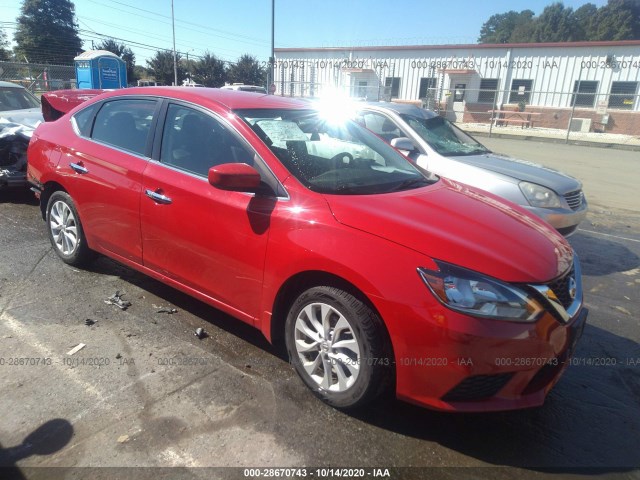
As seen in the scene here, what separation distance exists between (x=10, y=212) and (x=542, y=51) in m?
31.7

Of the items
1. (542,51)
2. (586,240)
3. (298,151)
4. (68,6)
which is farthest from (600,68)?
(68,6)

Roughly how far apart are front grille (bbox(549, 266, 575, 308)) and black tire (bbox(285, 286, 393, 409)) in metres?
0.90

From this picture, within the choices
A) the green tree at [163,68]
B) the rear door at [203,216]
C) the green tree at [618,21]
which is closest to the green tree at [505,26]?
the green tree at [618,21]

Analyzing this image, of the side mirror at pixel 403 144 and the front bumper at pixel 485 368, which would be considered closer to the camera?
the front bumper at pixel 485 368

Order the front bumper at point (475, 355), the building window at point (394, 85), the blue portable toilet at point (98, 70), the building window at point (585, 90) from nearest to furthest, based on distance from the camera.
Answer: the front bumper at point (475, 355) < the blue portable toilet at point (98, 70) < the building window at point (585, 90) < the building window at point (394, 85)

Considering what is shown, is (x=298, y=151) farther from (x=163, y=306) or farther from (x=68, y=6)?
(x=68, y=6)

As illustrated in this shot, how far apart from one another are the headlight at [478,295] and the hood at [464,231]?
0.17 feet

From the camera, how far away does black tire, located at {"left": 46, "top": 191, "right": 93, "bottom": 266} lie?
4133mm

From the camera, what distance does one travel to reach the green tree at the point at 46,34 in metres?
61.2

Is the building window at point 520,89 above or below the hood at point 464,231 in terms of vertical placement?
above

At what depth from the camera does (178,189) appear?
3.16 m

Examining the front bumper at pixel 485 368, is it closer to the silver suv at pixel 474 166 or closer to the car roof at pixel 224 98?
the car roof at pixel 224 98

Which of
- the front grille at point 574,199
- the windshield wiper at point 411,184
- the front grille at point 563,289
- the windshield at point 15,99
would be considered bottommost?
the front grille at point 574,199

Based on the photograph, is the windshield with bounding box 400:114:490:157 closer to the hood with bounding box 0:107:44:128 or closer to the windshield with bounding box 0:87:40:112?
the hood with bounding box 0:107:44:128
